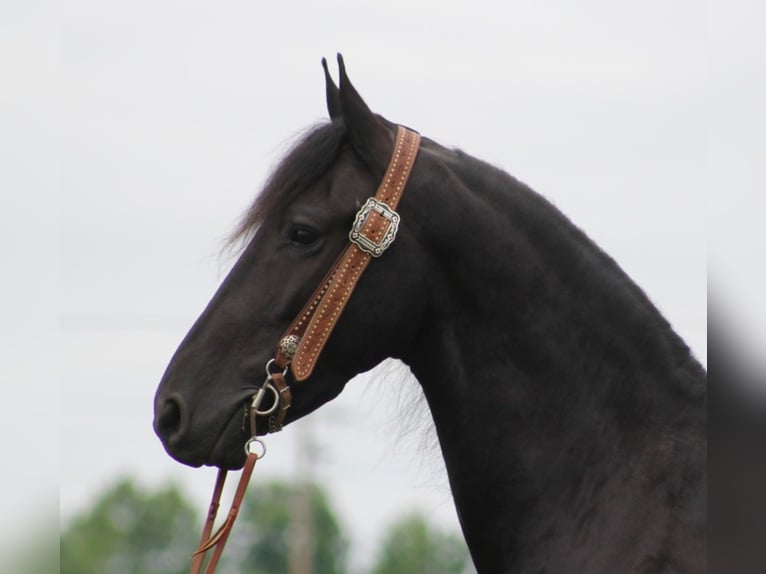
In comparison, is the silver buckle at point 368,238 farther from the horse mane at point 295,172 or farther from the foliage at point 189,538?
the foliage at point 189,538

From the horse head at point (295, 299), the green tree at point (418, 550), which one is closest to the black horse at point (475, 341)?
the horse head at point (295, 299)

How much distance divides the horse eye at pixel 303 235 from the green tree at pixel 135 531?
2367 inches

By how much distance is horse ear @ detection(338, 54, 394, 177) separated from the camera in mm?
4629

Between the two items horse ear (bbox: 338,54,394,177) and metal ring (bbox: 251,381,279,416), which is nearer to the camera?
metal ring (bbox: 251,381,279,416)

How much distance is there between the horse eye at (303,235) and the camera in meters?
4.57

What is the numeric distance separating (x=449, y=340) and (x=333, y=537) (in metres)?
56.1

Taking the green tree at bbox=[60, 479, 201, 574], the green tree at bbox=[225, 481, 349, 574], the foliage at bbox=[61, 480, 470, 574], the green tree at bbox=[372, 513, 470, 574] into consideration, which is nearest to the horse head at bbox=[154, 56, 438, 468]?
the green tree at bbox=[225, 481, 349, 574]

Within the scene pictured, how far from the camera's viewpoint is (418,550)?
6525 cm

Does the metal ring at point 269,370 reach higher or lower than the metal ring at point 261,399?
higher

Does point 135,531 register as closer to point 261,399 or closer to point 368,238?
point 261,399

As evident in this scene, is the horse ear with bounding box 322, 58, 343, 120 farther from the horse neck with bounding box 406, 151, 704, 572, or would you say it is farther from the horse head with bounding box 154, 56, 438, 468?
the horse neck with bounding box 406, 151, 704, 572

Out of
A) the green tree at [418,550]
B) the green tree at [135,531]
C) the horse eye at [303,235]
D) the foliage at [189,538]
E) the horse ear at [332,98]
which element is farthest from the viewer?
the green tree at [135,531]

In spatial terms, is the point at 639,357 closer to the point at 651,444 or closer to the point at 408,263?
the point at 651,444

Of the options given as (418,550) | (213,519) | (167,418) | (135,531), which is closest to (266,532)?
(135,531)
